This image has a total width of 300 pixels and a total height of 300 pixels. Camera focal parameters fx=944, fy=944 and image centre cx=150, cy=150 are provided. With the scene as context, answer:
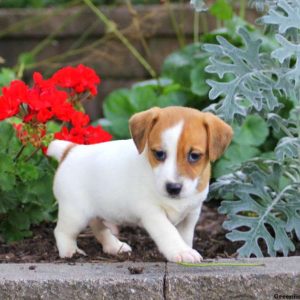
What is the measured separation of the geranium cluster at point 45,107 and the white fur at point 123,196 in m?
0.15

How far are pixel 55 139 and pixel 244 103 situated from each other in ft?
5.67

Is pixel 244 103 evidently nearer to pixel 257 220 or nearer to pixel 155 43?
pixel 257 220

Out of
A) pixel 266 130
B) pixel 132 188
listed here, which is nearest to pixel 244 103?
pixel 266 130

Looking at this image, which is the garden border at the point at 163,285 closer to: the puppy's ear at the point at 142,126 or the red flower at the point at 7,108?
the puppy's ear at the point at 142,126

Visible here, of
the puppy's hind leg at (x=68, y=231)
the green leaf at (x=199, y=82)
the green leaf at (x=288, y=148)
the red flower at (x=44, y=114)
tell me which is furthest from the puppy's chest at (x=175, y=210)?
the green leaf at (x=199, y=82)

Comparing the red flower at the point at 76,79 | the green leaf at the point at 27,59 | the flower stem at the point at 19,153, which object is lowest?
the green leaf at the point at 27,59

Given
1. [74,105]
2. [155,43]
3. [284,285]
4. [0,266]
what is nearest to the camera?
[284,285]

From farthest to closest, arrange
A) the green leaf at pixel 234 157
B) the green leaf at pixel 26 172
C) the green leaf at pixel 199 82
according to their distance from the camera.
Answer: the green leaf at pixel 199 82 < the green leaf at pixel 234 157 < the green leaf at pixel 26 172

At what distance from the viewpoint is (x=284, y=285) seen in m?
3.54

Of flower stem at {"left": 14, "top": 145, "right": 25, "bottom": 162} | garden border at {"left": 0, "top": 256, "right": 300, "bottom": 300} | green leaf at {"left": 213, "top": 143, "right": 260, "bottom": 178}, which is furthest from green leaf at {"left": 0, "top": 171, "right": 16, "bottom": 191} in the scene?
green leaf at {"left": 213, "top": 143, "right": 260, "bottom": 178}

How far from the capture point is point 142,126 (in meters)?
3.70

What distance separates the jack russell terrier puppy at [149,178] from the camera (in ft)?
11.8

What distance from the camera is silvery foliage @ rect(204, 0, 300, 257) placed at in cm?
418

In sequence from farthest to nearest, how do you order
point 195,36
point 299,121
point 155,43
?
point 155,43
point 195,36
point 299,121
